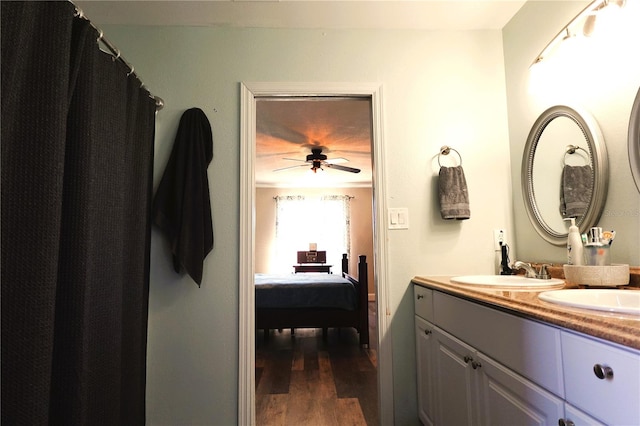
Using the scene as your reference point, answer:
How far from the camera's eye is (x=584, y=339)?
765 millimetres

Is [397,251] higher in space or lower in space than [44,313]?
higher

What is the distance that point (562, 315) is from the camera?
2.76ft

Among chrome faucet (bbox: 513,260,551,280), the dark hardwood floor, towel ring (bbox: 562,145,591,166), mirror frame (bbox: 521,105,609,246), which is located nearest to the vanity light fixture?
mirror frame (bbox: 521,105,609,246)

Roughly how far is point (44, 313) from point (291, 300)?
9.29 ft

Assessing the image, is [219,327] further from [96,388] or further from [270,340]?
[270,340]

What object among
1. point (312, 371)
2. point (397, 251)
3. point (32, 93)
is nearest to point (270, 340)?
point (312, 371)

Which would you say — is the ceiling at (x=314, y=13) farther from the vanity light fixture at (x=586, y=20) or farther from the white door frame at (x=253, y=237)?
the vanity light fixture at (x=586, y=20)

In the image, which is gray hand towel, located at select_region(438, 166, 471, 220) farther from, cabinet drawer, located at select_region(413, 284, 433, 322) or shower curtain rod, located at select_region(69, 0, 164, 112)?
shower curtain rod, located at select_region(69, 0, 164, 112)

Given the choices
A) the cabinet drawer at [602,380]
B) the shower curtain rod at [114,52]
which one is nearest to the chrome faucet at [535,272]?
the cabinet drawer at [602,380]

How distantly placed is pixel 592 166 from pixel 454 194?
0.61 m

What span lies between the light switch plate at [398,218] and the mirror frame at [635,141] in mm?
990

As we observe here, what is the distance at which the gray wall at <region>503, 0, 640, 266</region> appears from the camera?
1.28 meters

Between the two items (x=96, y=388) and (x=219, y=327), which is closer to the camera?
(x=96, y=388)

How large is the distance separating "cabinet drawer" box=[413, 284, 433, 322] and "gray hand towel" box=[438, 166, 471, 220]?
446 millimetres
